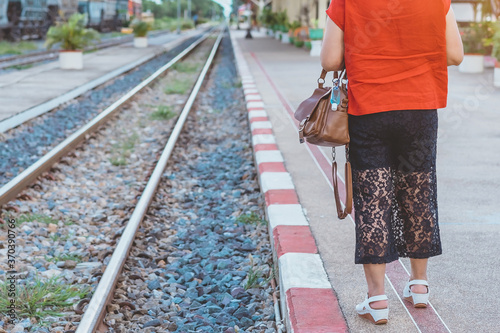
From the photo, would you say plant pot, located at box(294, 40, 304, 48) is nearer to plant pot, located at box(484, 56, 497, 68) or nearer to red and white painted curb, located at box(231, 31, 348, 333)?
plant pot, located at box(484, 56, 497, 68)

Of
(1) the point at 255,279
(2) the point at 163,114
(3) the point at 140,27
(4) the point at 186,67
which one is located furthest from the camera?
(3) the point at 140,27

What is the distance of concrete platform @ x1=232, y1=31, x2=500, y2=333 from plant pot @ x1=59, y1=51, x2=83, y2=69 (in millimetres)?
8428

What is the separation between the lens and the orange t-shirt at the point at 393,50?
2566 millimetres

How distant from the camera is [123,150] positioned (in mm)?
7672

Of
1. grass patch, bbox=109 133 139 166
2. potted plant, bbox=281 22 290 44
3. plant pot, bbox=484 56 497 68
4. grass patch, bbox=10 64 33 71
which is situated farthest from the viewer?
potted plant, bbox=281 22 290 44

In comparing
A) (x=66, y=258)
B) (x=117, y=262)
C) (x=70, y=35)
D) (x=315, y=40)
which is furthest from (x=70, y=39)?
(x=117, y=262)

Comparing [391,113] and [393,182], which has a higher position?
[391,113]

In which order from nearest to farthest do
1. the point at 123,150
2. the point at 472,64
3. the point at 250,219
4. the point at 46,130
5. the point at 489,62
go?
1. the point at 250,219
2. the point at 123,150
3. the point at 46,130
4. the point at 472,64
5. the point at 489,62

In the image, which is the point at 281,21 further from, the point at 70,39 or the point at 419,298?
the point at 419,298

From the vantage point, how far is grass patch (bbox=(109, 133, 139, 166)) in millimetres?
6963

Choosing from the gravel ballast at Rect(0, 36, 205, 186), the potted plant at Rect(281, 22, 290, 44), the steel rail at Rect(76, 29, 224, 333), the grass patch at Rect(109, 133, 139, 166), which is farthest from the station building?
the steel rail at Rect(76, 29, 224, 333)

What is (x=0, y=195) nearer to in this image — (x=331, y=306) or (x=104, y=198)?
(x=104, y=198)

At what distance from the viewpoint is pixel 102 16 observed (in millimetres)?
39188

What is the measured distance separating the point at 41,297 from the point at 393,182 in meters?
1.96
